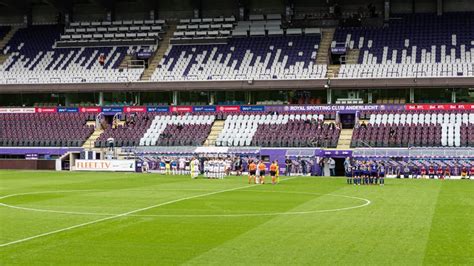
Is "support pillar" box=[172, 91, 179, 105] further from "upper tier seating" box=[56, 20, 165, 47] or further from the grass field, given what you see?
→ the grass field

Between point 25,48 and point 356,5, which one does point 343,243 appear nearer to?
point 356,5

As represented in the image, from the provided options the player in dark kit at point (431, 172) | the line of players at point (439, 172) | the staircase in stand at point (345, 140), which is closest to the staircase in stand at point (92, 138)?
the staircase in stand at point (345, 140)

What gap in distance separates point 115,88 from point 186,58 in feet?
30.9

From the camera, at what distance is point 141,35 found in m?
92.8

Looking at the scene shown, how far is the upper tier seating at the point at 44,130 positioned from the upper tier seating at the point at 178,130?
7078 mm

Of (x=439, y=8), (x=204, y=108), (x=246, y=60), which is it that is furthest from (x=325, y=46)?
(x=204, y=108)

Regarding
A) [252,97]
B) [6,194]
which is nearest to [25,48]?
[252,97]

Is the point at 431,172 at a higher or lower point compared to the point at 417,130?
lower

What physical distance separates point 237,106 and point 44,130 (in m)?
21.2

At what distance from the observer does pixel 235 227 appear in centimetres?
2547

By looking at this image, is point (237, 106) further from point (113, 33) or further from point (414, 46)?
point (113, 33)

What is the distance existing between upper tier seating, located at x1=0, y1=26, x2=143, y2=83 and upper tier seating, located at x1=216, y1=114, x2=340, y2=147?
587 inches

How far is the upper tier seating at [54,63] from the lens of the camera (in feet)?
285

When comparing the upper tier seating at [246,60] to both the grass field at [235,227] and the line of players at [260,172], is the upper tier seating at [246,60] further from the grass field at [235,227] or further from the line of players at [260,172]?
the grass field at [235,227]
